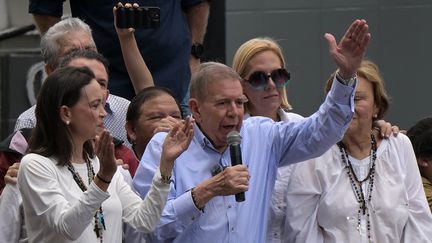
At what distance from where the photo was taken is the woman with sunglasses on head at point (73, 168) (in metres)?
5.41

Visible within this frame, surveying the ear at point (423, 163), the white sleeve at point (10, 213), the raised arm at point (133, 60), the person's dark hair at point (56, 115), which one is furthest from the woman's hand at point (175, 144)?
the ear at point (423, 163)

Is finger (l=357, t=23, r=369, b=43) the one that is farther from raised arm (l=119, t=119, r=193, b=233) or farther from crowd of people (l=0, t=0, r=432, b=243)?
raised arm (l=119, t=119, r=193, b=233)

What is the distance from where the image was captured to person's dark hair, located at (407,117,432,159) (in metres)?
7.21

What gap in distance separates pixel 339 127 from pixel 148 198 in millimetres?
954

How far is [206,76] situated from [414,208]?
4.44ft

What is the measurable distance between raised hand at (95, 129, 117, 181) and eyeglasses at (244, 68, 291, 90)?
145 centimetres

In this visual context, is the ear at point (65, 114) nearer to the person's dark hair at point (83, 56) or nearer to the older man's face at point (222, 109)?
the older man's face at point (222, 109)

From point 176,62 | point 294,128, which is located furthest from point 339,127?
point 176,62

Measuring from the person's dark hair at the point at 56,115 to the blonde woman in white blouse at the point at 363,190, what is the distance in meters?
1.37

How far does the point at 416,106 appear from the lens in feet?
35.1

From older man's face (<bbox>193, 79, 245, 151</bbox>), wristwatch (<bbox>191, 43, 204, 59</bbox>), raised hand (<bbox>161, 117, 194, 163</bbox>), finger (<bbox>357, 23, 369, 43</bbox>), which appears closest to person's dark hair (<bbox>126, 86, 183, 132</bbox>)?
older man's face (<bbox>193, 79, 245, 151</bbox>)

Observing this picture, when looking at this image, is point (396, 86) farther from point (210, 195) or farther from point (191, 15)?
point (210, 195)

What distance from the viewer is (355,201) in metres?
6.21

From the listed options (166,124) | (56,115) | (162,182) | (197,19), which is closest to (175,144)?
(162,182)
